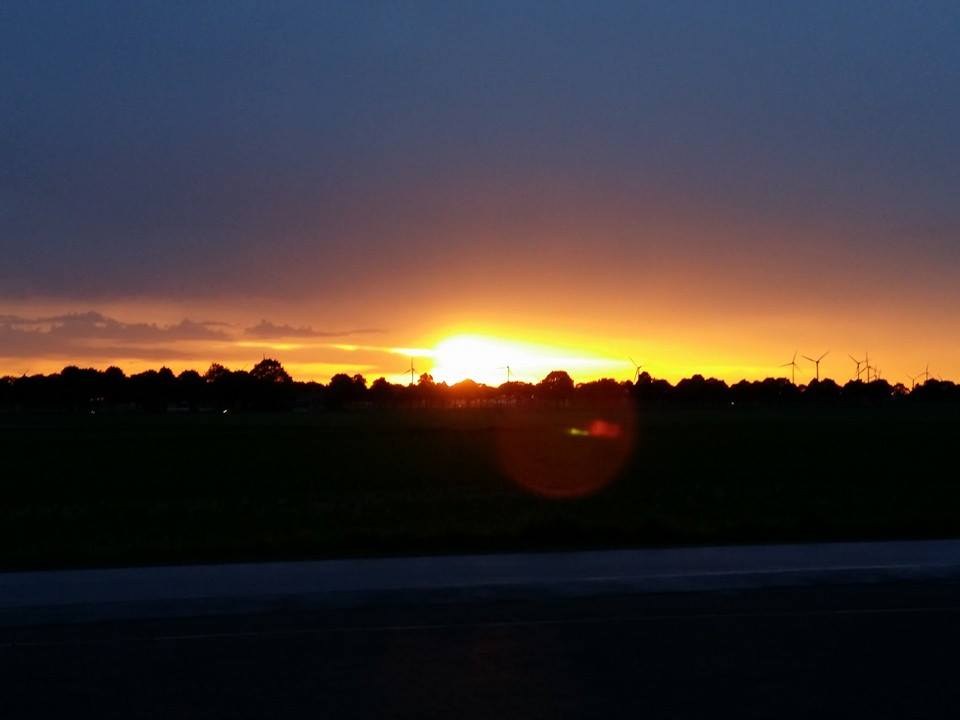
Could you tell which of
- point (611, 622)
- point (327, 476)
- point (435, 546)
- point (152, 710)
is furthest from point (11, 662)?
point (327, 476)

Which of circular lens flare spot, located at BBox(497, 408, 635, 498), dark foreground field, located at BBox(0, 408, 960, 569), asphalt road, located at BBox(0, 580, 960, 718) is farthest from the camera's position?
circular lens flare spot, located at BBox(497, 408, 635, 498)

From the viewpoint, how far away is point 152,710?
24.4 ft

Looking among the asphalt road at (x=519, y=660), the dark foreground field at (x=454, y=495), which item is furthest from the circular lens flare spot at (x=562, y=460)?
the asphalt road at (x=519, y=660)

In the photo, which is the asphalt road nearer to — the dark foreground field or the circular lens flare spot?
the dark foreground field

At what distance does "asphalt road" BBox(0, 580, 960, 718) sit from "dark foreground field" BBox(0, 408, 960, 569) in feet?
15.2

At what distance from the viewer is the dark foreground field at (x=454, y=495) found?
16.1 m

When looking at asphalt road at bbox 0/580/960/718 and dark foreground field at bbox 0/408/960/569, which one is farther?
dark foreground field at bbox 0/408/960/569

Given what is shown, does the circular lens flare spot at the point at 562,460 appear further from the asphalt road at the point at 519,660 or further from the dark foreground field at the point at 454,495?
the asphalt road at the point at 519,660

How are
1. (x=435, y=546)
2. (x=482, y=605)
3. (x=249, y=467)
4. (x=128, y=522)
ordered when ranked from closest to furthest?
(x=482, y=605) < (x=435, y=546) < (x=128, y=522) < (x=249, y=467)

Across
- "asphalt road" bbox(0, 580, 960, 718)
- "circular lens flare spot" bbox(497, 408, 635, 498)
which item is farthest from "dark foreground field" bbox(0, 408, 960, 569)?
"asphalt road" bbox(0, 580, 960, 718)

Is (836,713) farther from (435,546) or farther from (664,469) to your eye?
(664,469)

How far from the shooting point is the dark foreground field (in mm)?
16141

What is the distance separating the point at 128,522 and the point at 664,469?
21.1 m

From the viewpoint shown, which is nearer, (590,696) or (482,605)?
(590,696)
